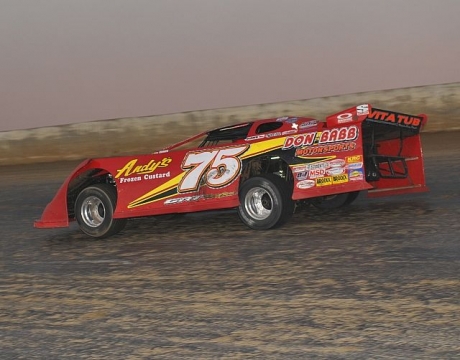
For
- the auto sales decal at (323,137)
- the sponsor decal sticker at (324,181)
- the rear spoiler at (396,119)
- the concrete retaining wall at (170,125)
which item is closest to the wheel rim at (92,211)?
the auto sales decal at (323,137)

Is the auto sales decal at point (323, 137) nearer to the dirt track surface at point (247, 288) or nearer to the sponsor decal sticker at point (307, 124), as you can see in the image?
the sponsor decal sticker at point (307, 124)

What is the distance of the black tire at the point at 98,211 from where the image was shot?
899 centimetres

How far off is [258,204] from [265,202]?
8cm

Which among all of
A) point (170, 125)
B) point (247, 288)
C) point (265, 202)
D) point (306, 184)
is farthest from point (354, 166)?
point (170, 125)

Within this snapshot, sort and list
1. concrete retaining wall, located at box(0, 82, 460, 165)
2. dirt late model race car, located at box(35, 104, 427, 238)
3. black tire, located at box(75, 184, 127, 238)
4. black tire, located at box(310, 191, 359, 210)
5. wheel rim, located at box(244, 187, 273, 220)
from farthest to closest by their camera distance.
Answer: concrete retaining wall, located at box(0, 82, 460, 165), black tire, located at box(310, 191, 359, 210), black tire, located at box(75, 184, 127, 238), wheel rim, located at box(244, 187, 273, 220), dirt late model race car, located at box(35, 104, 427, 238)

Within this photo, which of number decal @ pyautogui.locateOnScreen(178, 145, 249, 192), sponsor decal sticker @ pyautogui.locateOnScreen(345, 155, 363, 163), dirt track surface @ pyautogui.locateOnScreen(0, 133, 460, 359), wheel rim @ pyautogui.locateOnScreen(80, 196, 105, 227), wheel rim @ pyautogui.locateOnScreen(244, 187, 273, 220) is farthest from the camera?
wheel rim @ pyautogui.locateOnScreen(80, 196, 105, 227)

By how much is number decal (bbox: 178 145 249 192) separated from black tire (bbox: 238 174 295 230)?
0.73 ft

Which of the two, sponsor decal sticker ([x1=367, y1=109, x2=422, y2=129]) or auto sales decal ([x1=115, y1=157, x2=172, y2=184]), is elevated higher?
sponsor decal sticker ([x1=367, y1=109, x2=422, y2=129])

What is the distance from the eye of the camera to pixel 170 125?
19750mm

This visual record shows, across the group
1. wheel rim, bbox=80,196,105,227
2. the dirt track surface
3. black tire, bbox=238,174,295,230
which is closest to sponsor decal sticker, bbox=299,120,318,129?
black tire, bbox=238,174,295,230

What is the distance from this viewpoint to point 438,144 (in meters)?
15.5

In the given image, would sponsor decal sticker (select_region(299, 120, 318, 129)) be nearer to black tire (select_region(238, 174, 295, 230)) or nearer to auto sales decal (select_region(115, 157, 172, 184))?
black tire (select_region(238, 174, 295, 230))

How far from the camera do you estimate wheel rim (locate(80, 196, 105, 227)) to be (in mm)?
9133

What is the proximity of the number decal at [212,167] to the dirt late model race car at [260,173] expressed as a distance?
10 mm
